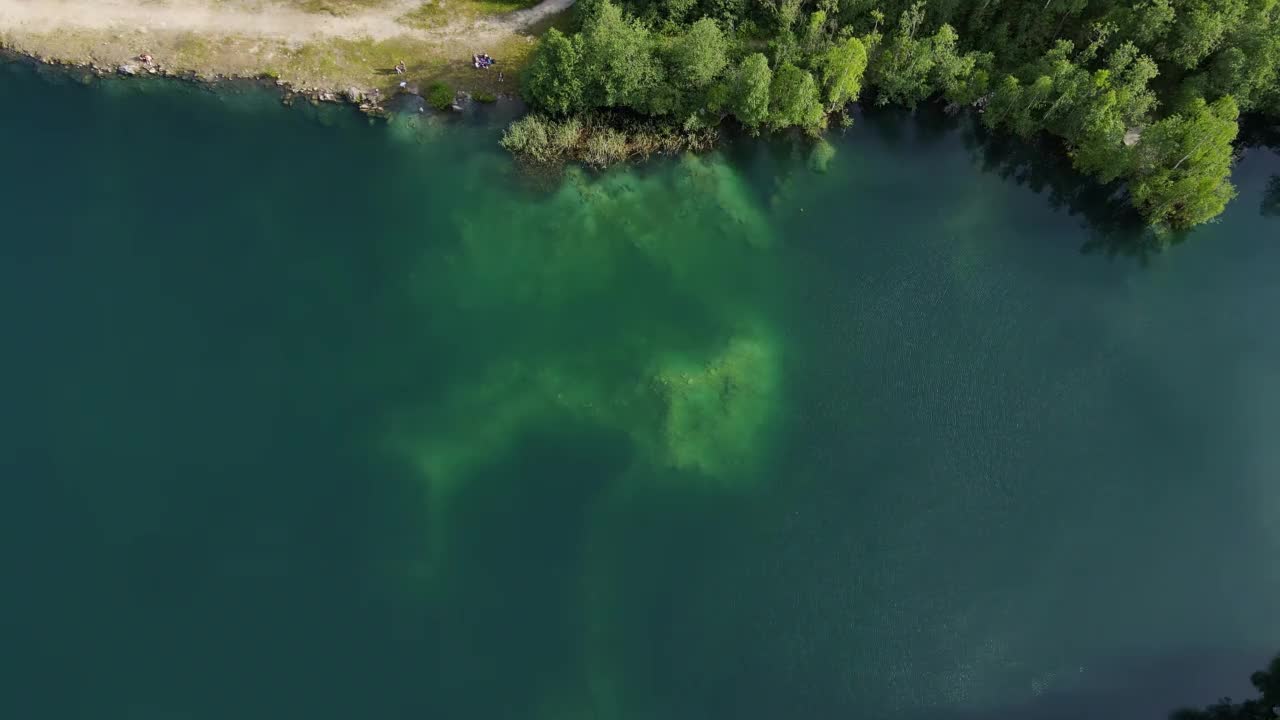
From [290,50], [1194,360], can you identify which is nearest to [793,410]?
[1194,360]

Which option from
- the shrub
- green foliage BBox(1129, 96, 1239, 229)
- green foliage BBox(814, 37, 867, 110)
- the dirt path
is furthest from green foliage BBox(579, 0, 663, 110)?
green foliage BBox(1129, 96, 1239, 229)

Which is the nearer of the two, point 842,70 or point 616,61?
point 616,61

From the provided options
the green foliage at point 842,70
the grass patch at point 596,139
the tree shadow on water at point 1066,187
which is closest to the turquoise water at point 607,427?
the tree shadow on water at point 1066,187

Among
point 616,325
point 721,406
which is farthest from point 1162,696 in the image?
point 616,325

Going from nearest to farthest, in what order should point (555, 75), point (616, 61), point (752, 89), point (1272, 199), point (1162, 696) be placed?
point (1162, 696) → point (616, 61) → point (752, 89) → point (555, 75) → point (1272, 199)

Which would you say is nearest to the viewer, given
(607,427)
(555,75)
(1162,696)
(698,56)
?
(1162,696)

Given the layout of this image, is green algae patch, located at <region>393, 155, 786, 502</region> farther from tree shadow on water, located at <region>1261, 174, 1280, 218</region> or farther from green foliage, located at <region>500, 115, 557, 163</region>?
tree shadow on water, located at <region>1261, 174, 1280, 218</region>

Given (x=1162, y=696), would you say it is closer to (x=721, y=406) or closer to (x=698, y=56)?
(x=721, y=406)
